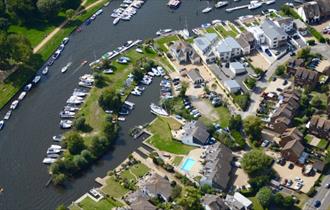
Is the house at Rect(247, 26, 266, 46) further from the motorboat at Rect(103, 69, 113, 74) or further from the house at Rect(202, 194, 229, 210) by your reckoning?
the house at Rect(202, 194, 229, 210)

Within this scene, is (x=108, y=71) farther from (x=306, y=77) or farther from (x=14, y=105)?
(x=306, y=77)

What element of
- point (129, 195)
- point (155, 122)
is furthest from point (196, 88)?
point (129, 195)

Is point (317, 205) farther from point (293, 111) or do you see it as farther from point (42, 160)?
point (42, 160)

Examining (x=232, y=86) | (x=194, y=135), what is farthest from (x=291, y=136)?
(x=232, y=86)

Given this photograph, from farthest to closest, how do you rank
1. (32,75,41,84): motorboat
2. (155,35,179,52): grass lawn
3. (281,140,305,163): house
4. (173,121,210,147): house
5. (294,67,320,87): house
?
(155,35,179,52): grass lawn → (32,75,41,84): motorboat → (294,67,320,87): house → (173,121,210,147): house → (281,140,305,163): house

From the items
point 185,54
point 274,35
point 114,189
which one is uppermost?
point 114,189

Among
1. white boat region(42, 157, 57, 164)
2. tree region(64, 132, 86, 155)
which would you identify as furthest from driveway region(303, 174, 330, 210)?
white boat region(42, 157, 57, 164)
